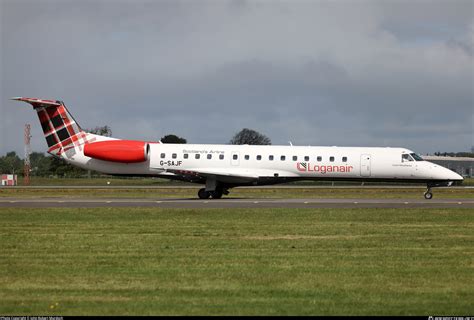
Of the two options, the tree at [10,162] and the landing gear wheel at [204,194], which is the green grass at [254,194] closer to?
the landing gear wheel at [204,194]

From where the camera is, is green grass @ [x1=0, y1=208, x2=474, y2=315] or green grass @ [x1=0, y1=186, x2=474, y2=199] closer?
green grass @ [x1=0, y1=208, x2=474, y2=315]

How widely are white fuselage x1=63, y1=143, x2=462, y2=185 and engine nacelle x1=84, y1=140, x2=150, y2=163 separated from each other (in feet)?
1.44

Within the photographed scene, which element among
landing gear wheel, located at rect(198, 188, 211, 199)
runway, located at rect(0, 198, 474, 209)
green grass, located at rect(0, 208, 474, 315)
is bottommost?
green grass, located at rect(0, 208, 474, 315)

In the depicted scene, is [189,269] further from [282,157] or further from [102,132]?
[102,132]

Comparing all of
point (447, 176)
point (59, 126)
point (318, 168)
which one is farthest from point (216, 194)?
point (447, 176)

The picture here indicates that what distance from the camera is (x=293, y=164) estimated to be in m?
40.1

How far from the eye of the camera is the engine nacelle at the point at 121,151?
40438 mm

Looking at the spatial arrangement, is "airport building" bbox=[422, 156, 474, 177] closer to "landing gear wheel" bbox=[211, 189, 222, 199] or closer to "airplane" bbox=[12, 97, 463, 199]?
"airplane" bbox=[12, 97, 463, 199]

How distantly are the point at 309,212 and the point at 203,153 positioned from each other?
14256 millimetres

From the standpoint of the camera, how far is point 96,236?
62.6ft

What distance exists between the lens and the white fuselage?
40.0 m

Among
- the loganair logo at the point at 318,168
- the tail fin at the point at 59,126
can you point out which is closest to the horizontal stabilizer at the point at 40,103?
the tail fin at the point at 59,126

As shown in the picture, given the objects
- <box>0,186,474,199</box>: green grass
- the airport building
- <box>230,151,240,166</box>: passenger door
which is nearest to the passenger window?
<box>0,186,474,199</box>: green grass

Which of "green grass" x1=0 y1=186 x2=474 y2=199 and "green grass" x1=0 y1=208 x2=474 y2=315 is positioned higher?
"green grass" x1=0 y1=186 x2=474 y2=199
